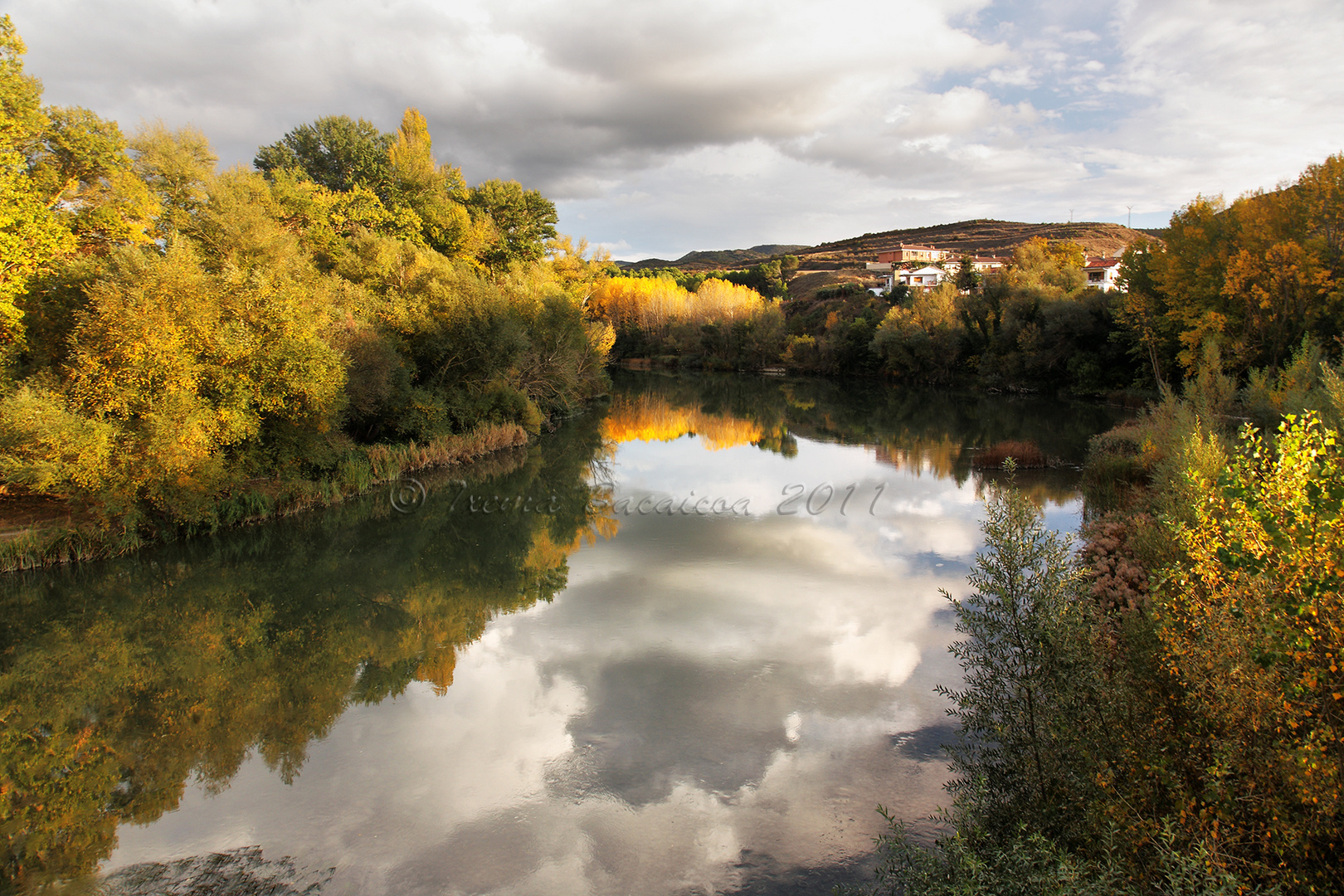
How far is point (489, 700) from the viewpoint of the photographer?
34.1 feet

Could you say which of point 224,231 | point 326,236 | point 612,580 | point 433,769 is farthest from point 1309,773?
point 326,236

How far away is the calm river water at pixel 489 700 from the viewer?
7.09m

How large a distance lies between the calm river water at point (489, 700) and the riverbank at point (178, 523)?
1.67 feet

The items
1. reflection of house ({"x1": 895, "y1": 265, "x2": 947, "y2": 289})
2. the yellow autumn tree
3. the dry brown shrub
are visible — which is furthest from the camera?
reflection of house ({"x1": 895, "y1": 265, "x2": 947, "y2": 289})

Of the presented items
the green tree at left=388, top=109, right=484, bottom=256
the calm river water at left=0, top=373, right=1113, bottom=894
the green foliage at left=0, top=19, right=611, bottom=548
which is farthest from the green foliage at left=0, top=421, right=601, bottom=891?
the green tree at left=388, top=109, right=484, bottom=256

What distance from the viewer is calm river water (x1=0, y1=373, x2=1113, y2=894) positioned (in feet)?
23.2

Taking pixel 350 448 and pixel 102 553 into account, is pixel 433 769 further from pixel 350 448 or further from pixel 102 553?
pixel 350 448

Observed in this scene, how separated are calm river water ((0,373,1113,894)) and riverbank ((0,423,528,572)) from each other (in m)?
0.51

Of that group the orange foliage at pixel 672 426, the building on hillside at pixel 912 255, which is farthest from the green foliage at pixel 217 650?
the building on hillside at pixel 912 255

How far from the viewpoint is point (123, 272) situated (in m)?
15.0

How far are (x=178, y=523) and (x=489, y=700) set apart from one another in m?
11.0

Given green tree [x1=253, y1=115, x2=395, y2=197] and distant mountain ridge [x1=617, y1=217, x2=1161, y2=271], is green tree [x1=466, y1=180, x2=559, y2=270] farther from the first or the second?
distant mountain ridge [x1=617, y1=217, x2=1161, y2=271]

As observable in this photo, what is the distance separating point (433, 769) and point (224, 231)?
66.7 feet

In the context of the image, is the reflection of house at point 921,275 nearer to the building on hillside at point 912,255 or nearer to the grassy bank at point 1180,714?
the building on hillside at point 912,255
